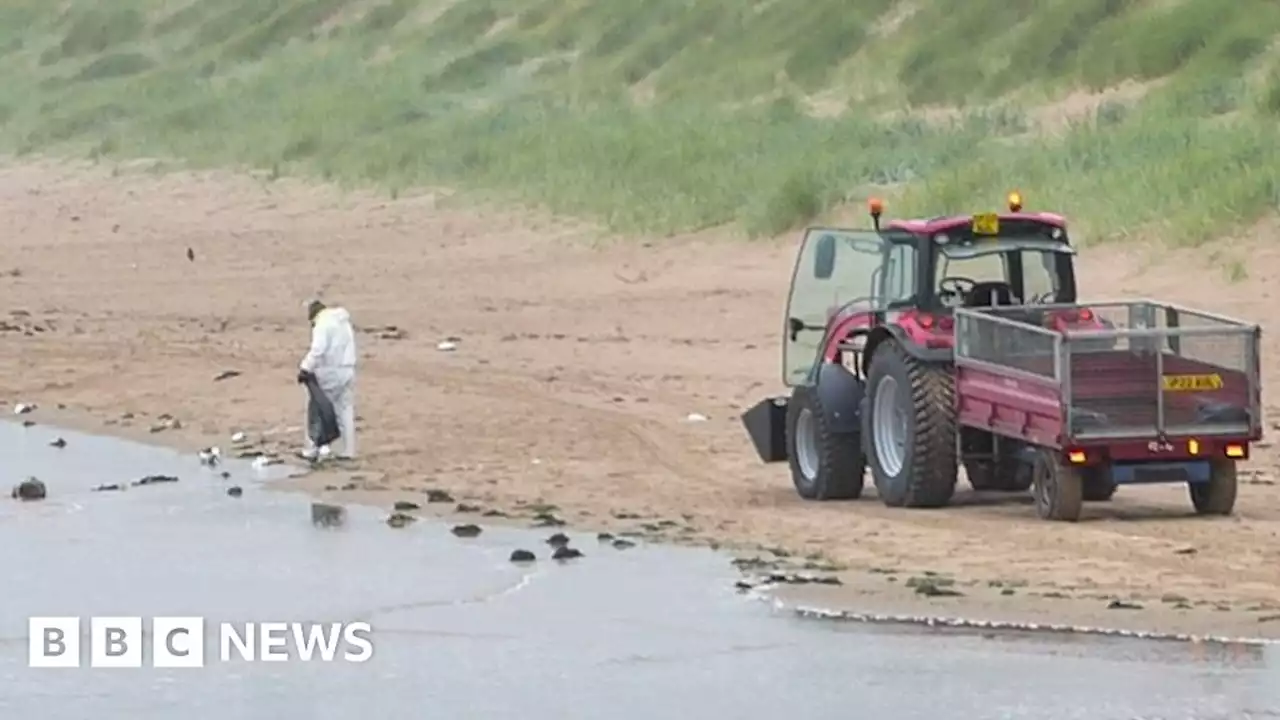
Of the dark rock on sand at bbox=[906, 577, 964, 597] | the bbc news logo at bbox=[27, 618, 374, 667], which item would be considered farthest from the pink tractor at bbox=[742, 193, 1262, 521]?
the bbc news logo at bbox=[27, 618, 374, 667]

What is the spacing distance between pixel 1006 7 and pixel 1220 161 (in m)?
11.8

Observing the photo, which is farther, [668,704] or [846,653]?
[846,653]

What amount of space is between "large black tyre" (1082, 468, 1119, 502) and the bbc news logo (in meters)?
4.31

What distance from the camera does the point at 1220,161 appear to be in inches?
1160

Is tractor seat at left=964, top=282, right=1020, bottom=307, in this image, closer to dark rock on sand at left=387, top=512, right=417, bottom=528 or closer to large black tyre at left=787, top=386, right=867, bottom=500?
large black tyre at left=787, top=386, right=867, bottom=500

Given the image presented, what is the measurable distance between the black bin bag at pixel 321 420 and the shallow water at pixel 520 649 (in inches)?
109

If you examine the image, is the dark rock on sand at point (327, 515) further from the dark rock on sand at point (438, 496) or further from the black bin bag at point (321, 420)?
the black bin bag at point (321, 420)

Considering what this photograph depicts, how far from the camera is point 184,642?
14.1 metres

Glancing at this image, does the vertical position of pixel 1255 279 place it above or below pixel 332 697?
above

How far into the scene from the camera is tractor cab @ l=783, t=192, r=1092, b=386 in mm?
17484

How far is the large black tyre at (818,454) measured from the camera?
59.6 feet

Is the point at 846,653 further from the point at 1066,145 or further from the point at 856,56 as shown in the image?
the point at 856,56

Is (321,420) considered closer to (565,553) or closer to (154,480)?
(154,480)

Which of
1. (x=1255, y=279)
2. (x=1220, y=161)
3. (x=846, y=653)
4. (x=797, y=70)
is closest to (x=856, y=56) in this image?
(x=797, y=70)
